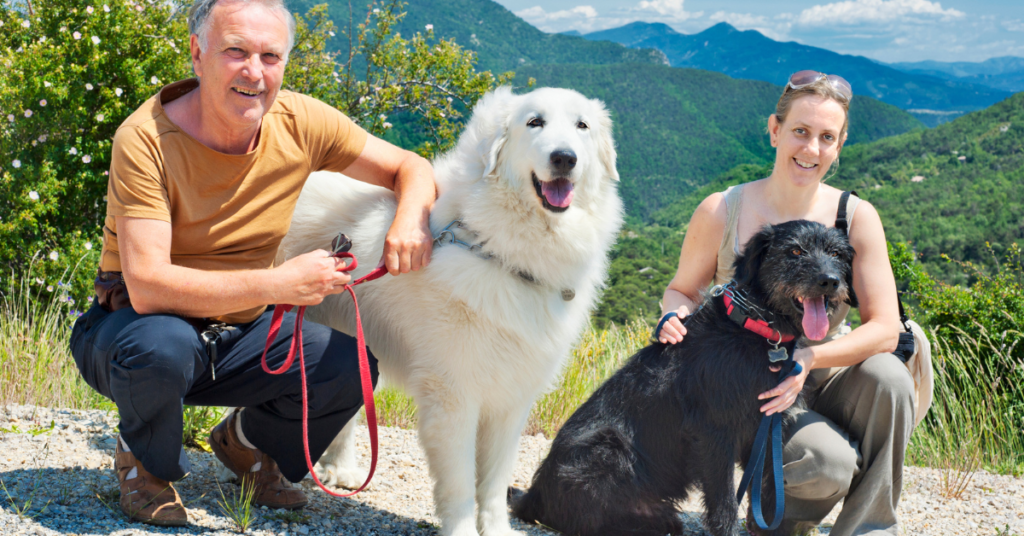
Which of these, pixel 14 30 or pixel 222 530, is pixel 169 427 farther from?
pixel 14 30

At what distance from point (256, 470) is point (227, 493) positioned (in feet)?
0.58

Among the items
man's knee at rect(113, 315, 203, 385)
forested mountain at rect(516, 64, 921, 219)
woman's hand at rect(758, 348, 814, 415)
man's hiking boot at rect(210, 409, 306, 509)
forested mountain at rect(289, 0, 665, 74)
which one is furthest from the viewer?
forested mountain at rect(289, 0, 665, 74)

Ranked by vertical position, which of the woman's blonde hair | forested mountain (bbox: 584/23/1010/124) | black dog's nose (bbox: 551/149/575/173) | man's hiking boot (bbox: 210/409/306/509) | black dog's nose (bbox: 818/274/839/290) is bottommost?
man's hiking boot (bbox: 210/409/306/509)

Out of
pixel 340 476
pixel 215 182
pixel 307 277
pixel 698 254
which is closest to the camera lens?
pixel 307 277

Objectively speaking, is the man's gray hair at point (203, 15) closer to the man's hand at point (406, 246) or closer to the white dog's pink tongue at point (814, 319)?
the man's hand at point (406, 246)

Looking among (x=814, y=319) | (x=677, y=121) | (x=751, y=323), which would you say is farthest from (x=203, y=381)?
(x=677, y=121)

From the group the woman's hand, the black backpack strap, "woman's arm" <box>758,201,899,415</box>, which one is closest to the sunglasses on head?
the black backpack strap

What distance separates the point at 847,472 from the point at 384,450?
2.47 m

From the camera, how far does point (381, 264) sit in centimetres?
283

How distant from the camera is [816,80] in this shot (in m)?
3.06

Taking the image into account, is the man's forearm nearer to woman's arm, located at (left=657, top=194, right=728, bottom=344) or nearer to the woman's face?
woman's arm, located at (left=657, top=194, right=728, bottom=344)

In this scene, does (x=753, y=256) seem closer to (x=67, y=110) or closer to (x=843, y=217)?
(x=843, y=217)

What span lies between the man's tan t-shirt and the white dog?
425 mm

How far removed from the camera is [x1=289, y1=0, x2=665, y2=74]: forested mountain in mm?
65688
